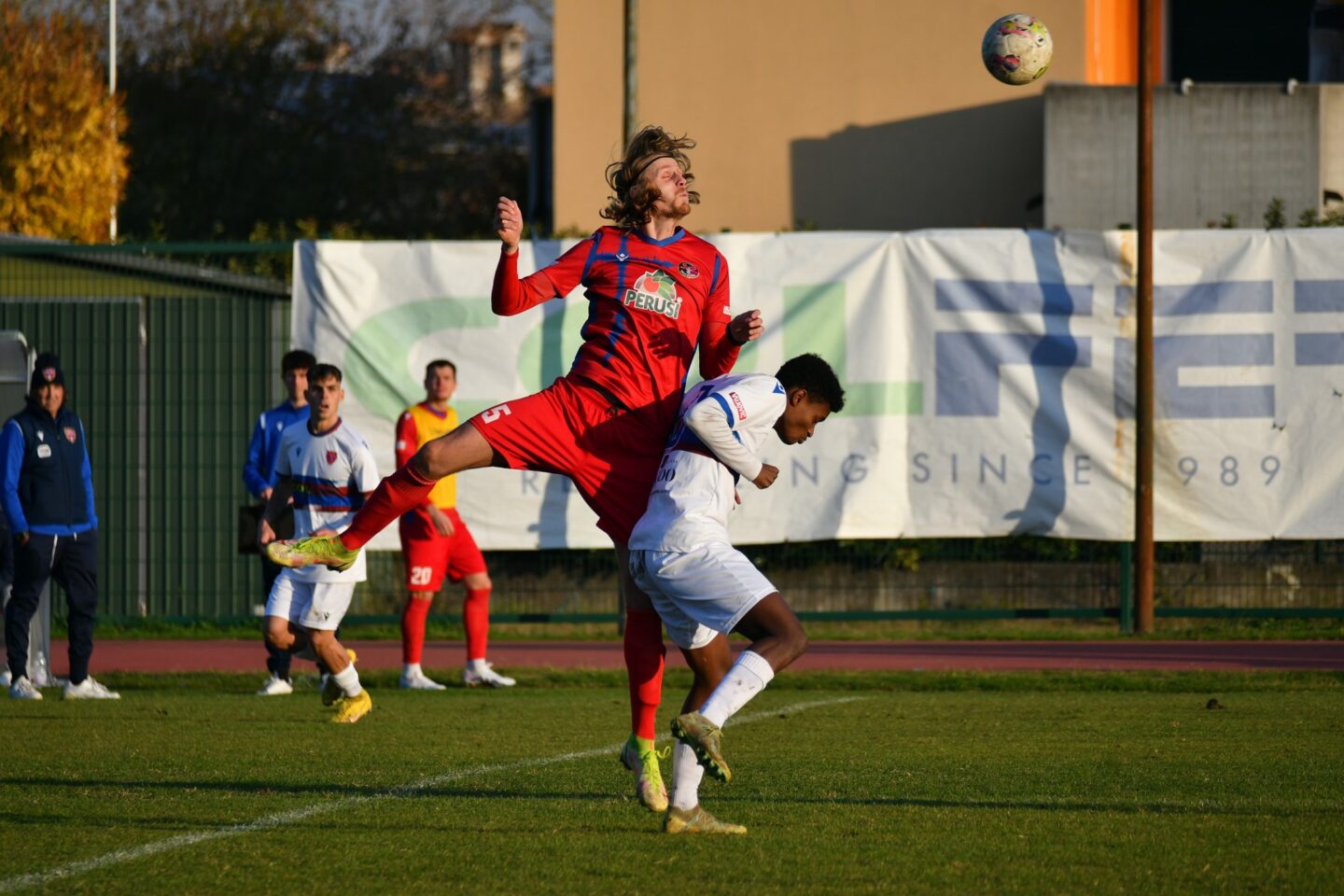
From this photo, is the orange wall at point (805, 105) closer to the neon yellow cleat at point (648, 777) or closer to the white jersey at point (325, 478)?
the white jersey at point (325, 478)

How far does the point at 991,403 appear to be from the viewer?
14680 millimetres

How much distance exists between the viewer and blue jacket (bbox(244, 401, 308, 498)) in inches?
483

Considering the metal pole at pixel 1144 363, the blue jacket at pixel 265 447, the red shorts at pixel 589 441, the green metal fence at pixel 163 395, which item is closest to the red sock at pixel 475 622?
the blue jacket at pixel 265 447

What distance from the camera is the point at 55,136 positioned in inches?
1298

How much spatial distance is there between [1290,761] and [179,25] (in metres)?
40.5

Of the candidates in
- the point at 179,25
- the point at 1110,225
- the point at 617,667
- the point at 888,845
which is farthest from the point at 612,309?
the point at 179,25

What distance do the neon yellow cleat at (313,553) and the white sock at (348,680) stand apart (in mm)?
2932

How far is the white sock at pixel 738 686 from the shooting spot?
5.74m

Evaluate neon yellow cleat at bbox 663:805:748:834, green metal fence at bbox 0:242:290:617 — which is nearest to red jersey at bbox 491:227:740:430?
neon yellow cleat at bbox 663:805:748:834

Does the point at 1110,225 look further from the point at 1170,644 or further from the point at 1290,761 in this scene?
the point at 1290,761

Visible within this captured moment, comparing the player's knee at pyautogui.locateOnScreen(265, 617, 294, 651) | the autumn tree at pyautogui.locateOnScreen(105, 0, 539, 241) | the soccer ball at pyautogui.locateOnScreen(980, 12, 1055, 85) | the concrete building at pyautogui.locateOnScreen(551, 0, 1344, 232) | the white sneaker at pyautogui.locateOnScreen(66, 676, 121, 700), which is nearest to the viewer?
the player's knee at pyautogui.locateOnScreen(265, 617, 294, 651)

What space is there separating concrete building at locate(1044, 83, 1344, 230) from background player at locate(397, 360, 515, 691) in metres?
9.61

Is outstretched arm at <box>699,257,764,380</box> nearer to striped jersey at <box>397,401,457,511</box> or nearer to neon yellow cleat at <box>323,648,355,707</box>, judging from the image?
neon yellow cleat at <box>323,648,355,707</box>

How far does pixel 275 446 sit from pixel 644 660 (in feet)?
21.1
